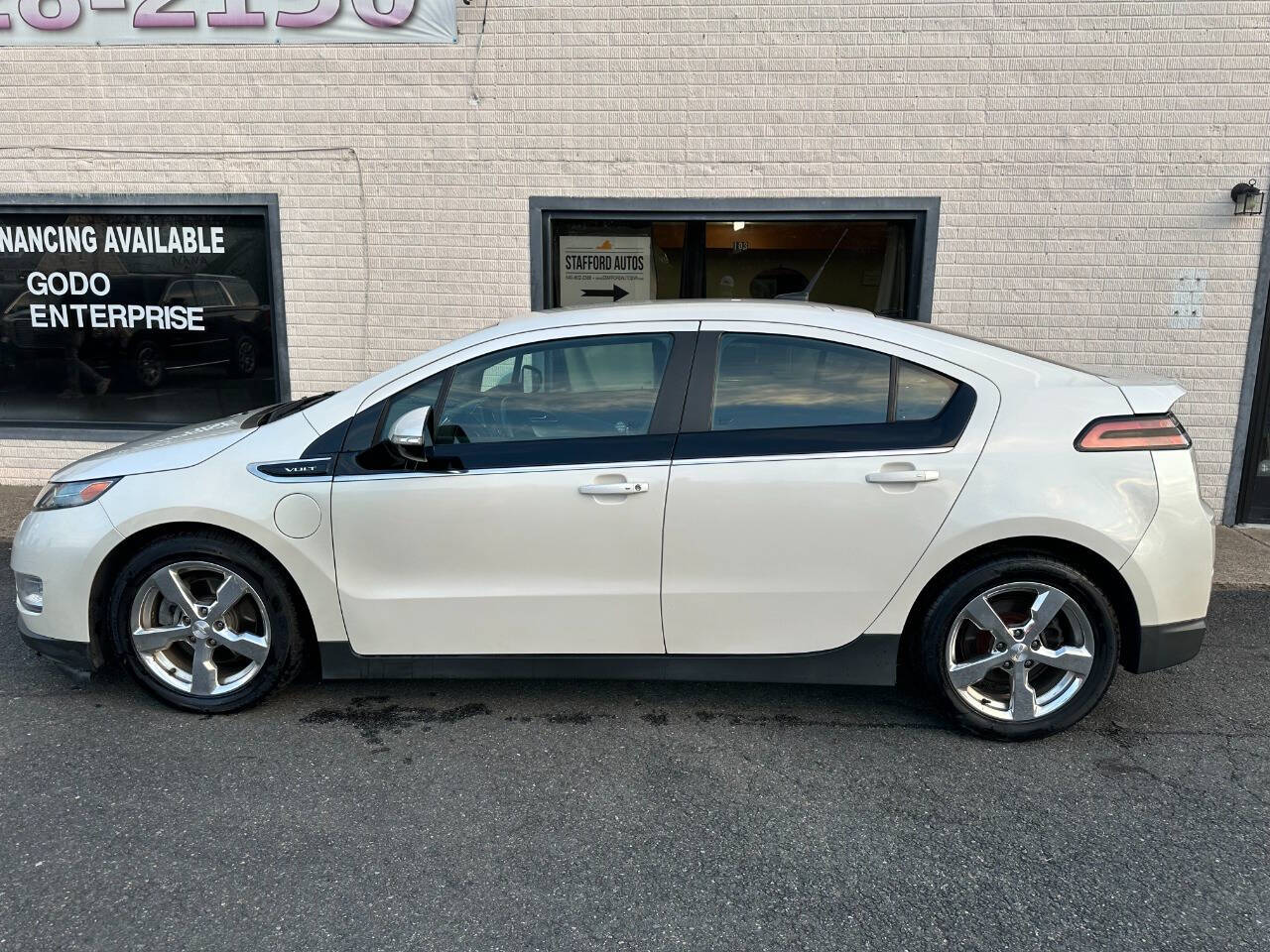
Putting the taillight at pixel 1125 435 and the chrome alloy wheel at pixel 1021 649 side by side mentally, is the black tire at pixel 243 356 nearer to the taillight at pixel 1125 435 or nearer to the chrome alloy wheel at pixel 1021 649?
the chrome alloy wheel at pixel 1021 649

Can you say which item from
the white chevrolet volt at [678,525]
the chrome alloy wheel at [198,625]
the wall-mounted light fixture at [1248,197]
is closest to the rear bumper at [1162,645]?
the white chevrolet volt at [678,525]

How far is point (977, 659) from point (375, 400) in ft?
8.21

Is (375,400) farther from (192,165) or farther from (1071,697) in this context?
(192,165)

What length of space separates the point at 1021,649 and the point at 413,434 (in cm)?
238

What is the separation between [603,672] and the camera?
349cm

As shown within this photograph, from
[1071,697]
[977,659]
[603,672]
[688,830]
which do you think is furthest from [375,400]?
[1071,697]

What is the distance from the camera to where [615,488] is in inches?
→ 129

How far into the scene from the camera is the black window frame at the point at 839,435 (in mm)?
3283

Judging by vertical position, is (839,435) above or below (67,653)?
above

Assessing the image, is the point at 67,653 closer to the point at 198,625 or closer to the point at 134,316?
the point at 198,625

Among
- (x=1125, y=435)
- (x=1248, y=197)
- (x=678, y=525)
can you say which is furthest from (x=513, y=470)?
(x=1248, y=197)

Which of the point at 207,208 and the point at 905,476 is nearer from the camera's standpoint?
the point at 905,476

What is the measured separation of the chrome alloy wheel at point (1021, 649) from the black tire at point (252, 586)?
2543 millimetres

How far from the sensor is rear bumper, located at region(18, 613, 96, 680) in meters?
3.57
